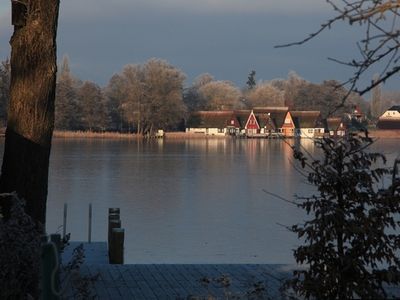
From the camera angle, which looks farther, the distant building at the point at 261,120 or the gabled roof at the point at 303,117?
the distant building at the point at 261,120

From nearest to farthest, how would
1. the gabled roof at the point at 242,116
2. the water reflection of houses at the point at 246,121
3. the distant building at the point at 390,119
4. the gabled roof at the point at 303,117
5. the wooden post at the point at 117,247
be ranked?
the wooden post at the point at 117,247 < the gabled roof at the point at 303,117 < the water reflection of houses at the point at 246,121 < the gabled roof at the point at 242,116 < the distant building at the point at 390,119

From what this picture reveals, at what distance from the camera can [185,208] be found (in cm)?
2016

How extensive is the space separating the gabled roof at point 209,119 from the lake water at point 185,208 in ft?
160

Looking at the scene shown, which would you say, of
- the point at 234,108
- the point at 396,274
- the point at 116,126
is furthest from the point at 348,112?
the point at 234,108

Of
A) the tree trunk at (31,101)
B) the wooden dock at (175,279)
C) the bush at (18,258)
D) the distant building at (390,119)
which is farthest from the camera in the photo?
the distant building at (390,119)

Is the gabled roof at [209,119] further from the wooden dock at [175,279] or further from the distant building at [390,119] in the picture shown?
the wooden dock at [175,279]

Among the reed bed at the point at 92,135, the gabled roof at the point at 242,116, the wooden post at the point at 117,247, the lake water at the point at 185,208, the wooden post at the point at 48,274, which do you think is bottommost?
the lake water at the point at 185,208

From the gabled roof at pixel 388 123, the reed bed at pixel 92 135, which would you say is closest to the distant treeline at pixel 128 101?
the reed bed at pixel 92 135

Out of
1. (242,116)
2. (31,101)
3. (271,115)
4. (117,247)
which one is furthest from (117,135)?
(31,101)

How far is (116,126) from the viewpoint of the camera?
83562 millimetres

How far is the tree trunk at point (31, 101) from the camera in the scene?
6727 mm

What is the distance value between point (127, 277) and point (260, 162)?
1280 inches

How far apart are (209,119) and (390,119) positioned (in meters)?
25.4

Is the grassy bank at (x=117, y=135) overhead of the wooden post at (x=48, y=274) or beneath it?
beneath
